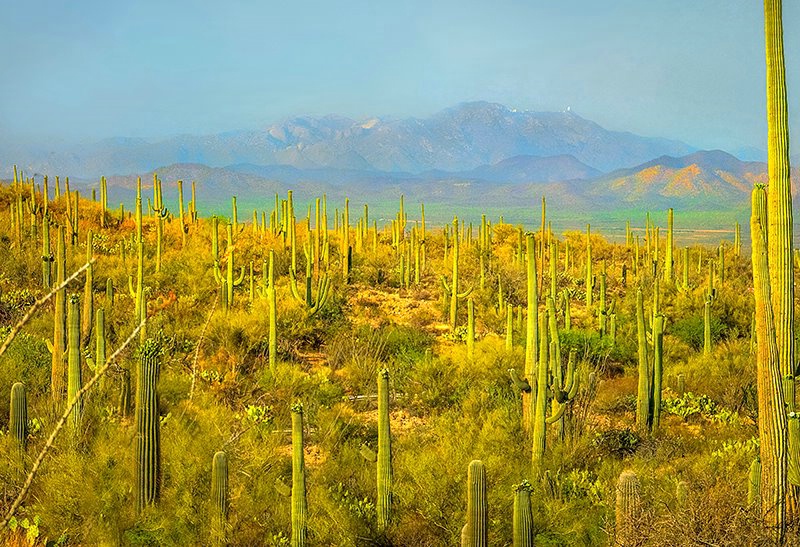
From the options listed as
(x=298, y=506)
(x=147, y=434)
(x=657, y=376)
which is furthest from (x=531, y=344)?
(x=147, y=434)

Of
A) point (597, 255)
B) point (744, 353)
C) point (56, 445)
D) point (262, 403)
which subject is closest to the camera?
point (56, 445)

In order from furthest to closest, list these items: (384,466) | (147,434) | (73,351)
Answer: (73,351), (384,466), (147,434)

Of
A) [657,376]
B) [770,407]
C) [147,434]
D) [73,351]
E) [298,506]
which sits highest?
[73,351]

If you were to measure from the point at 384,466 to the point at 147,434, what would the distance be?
83.3 inches

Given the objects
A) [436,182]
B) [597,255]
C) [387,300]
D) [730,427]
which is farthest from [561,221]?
[730,427]

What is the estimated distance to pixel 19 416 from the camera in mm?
7234

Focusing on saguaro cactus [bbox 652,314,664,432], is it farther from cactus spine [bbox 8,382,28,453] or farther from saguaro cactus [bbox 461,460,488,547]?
cactus spine [bbox 8,382,28,453]

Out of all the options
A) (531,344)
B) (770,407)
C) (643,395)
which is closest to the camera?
(770,407)

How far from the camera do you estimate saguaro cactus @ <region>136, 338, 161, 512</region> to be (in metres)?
6.48

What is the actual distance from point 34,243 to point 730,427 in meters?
17.6

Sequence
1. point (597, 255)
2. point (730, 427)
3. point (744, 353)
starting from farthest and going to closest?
point (597, 255) < point (744, 353) < point (730, 427)

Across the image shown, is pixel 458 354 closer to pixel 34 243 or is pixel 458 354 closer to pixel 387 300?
pixel 387 300

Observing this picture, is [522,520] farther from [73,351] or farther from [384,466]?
[73,351]

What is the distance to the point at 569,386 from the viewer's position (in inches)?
332
